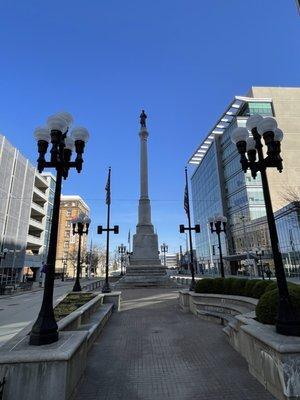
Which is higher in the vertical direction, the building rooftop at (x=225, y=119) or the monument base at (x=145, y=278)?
the building rooftop at (x=225, y=119)

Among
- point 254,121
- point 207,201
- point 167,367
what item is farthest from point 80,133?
point 207,201

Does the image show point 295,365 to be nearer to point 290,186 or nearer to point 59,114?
point 59,114

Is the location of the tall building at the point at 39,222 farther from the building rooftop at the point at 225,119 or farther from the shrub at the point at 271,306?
the shrub at the point at 271,306

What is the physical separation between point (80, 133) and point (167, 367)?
612cm

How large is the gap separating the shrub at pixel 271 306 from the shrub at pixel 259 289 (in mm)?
3284

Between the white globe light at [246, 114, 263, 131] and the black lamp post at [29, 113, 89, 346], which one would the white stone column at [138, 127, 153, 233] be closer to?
the black lamp post at [29, 113, 89, 346]

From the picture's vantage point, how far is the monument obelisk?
31578mm

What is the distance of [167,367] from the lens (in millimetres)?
Answer: 6570

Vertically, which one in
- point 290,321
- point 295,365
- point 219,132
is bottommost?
point 295,365

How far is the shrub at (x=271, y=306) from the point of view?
594cm

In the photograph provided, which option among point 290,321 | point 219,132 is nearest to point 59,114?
point 290,321

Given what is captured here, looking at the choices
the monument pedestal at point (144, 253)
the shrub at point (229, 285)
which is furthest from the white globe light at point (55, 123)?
the monument pedestal at point (144, 253)

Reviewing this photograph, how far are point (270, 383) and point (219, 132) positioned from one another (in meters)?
83.1

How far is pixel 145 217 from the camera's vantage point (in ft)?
120
